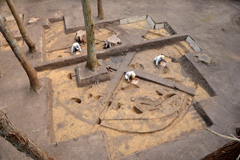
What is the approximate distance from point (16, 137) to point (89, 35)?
3659mm

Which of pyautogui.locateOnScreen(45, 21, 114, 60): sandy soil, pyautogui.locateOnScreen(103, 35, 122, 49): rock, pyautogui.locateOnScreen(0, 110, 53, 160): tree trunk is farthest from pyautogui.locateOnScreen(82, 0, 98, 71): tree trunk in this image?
pyautogui.locateOnScreen(0, 110, 53, 160): tree trunk

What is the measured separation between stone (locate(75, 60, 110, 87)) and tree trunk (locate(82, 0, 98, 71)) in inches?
7.0

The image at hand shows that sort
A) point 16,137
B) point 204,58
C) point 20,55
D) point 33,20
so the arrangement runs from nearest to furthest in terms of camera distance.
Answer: point 16,137, point 20,55, point 204,58, point 33,20

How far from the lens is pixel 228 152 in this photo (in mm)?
2570

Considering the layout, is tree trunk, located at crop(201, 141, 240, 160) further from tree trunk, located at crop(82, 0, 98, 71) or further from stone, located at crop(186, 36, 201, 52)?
stone, located at crop(186, 36, 201, 52)

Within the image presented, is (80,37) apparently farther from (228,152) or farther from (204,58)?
(228,152)

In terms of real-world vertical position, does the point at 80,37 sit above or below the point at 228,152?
below

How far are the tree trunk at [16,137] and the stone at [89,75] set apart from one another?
11.5 feet

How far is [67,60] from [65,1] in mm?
6045

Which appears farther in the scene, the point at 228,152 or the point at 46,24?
the point at 46,24

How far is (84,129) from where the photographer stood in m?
5.16

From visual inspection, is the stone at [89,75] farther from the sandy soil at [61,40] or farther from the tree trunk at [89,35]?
the sandy soil at [61,40]

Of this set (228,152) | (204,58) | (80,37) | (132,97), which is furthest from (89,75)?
(228,152)

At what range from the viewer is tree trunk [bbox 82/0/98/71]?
4796 millimetres
